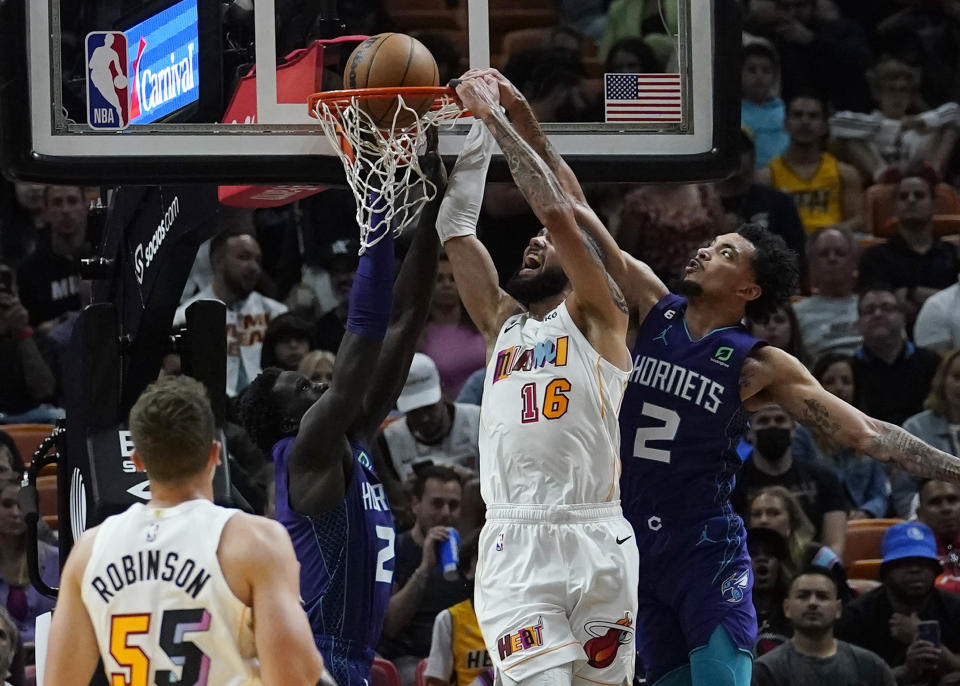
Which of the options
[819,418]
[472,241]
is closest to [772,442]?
[819,418]

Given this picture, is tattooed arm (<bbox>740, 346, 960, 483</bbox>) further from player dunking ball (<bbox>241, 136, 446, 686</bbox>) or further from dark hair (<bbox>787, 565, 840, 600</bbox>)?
dark hair (<bbox>787, 565, 840, 600</bbox>)

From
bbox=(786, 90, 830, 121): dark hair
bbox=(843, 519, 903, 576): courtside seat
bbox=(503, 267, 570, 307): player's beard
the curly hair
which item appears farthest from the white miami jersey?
bbox=(786, 90, 830, 121): dark hair

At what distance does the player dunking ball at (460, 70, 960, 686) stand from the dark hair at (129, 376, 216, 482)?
2.14 meters

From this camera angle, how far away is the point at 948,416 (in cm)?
972

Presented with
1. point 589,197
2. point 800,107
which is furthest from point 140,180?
point 800,107

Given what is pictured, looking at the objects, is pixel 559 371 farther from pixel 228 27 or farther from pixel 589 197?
pixel 589 197

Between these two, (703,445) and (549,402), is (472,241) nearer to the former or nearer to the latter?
(549,402)

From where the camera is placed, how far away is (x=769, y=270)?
20.3ft

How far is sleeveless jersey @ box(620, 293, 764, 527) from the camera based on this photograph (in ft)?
19.7

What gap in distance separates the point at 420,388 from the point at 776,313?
207 cm

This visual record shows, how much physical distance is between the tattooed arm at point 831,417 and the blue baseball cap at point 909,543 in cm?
262

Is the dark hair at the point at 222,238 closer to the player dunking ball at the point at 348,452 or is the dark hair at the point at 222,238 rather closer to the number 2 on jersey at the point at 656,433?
the player dunking ball at the point at 348,452

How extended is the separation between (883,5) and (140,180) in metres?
8.73

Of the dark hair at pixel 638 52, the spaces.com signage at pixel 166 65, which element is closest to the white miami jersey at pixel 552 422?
the dark hair at pixel 638 52
